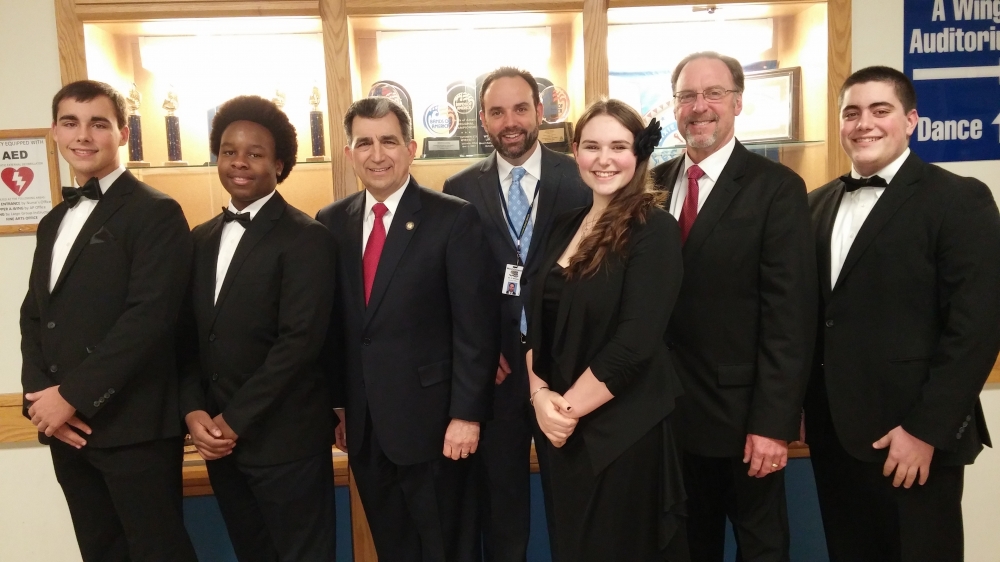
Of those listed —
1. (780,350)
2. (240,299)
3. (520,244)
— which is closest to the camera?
(780,350)

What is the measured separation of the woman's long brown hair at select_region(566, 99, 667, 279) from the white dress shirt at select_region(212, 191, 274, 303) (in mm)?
1048

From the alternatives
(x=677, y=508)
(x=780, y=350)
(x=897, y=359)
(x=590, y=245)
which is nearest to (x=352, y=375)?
(x=590, y=245)

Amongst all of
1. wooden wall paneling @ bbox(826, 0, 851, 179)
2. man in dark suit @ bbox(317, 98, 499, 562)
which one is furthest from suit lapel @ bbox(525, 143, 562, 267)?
wooden wall paneling @ bbox(826, 0, 851, 179)

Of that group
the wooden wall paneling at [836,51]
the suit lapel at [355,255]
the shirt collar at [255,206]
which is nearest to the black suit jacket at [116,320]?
the shirt collar at [255,206]

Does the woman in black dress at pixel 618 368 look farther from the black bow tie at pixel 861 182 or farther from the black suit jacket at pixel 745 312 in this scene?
the black bow tie at pixel 861 182

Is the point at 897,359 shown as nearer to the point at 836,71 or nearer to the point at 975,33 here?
the point at 836,71

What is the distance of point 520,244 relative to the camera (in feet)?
8.04

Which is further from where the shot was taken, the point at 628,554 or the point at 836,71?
the point at 836,71

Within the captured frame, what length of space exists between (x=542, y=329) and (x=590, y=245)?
0.93 feet

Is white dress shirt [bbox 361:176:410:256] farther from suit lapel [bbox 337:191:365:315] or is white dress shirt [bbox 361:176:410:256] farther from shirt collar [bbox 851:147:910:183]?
shirt collar [bbox 851:147:910:183]

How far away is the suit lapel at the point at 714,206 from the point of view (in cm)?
199

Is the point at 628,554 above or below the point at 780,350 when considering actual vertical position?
below

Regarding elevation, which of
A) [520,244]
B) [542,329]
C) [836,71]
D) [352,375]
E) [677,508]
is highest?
[836,71]

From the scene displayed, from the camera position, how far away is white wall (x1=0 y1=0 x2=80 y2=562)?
2797 mm
